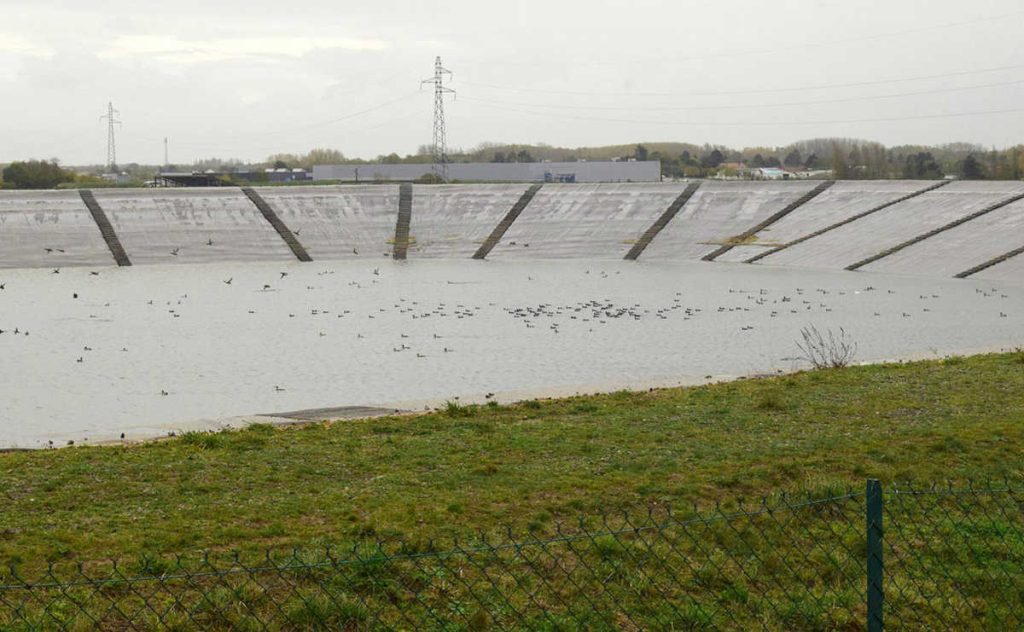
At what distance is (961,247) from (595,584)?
49.3m

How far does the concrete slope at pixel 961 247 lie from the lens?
51.2m

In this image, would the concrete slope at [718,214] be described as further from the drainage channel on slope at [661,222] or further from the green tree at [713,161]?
the green tree at [713,161]

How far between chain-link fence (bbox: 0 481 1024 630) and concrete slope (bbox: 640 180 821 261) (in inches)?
2010

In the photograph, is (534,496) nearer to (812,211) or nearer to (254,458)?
(254,458)

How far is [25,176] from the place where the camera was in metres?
91.2

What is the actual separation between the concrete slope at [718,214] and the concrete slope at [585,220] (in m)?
1.60

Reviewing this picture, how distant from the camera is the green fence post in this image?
6.45 meters

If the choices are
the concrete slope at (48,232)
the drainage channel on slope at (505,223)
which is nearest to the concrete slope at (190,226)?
the concrete slope at (48,232)

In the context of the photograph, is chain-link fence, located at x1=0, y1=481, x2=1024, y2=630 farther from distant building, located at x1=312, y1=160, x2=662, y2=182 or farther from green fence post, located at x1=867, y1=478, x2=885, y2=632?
distant building, located at x1=312, y1=160, x2=662, y2=182

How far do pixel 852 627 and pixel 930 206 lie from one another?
57.7 meters

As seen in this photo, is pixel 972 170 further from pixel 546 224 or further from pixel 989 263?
pixel 989 263

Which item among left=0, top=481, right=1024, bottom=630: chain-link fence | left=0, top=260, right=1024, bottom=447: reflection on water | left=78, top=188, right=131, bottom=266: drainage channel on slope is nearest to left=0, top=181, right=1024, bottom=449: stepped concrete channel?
left=0, top=260, right=1024, bottom=447: reflection on water

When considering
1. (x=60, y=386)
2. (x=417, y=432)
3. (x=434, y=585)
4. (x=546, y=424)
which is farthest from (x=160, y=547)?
(x=60, y=386)

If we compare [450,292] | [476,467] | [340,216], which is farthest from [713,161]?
[476,467]
